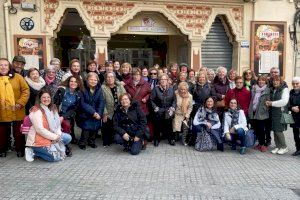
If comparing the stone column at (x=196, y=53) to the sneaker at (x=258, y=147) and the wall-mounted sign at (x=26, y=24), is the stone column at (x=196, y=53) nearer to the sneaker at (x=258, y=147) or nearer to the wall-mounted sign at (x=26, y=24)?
the sneaker at (x=258, y=147)

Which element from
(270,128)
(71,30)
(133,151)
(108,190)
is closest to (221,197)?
(108,190)

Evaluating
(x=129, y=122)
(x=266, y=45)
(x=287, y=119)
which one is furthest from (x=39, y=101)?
(x=266, y=45)

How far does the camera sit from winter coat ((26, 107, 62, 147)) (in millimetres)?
5590

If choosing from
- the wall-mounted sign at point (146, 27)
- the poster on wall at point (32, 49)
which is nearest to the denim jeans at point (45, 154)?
the poster on wall at point (32, 49)

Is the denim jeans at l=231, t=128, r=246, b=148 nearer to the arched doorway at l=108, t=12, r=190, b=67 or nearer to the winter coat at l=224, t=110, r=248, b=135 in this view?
the winter coat at l=224, t=110, r=248, b=135

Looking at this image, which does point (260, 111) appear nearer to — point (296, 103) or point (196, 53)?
point (296, 103)

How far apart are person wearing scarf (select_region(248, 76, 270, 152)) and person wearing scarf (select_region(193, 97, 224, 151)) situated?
2.31 feet

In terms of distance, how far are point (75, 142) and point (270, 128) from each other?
154 inches

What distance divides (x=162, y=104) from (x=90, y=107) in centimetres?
144

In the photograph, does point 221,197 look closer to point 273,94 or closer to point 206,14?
point 273,94

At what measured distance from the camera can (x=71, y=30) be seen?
12.8 metres

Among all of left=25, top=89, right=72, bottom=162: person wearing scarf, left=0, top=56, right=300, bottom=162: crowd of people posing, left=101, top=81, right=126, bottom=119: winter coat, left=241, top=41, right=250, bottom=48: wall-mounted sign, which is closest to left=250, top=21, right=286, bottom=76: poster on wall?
left=241, top=41, right=250, bottom=48: wall-mounted sign

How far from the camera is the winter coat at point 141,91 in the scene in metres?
6.86

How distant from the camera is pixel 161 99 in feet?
22.6
